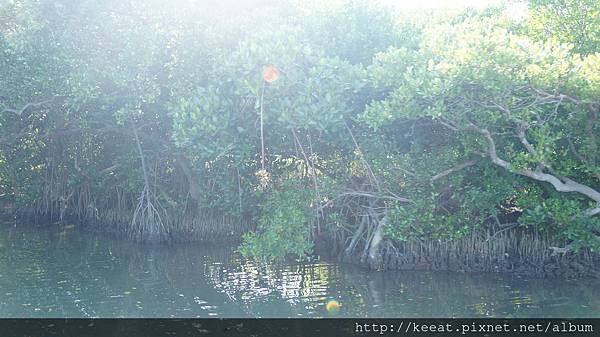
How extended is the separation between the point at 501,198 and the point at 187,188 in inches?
251

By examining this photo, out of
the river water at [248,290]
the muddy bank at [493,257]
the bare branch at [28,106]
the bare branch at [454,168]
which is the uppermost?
the bare branch at [28,106]

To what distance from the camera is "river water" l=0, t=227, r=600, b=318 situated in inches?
330

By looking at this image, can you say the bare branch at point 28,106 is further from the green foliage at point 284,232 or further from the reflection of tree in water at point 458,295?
the reflection of tree in water at point 458,295

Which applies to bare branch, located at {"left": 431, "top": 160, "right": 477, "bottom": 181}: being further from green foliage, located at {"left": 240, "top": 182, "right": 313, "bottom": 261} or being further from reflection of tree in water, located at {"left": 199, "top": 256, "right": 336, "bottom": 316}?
reflection of tree in water, located at {"left": 199, "top": 256, "right": 336, "bottom": 316}

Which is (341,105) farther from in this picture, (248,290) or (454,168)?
(248,290)

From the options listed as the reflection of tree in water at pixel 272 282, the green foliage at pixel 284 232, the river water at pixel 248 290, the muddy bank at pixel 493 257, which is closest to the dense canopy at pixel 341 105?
the green foliage at pixel 284 232

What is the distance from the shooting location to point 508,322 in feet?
25.7

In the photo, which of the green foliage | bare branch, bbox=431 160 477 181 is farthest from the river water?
bare branch, bbox=431 160 477 181

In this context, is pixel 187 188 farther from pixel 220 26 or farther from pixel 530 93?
pixel 530 93

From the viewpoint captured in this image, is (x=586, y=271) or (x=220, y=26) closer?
(x=586, y=271)

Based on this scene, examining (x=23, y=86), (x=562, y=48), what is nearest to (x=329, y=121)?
(x=562, y=48)

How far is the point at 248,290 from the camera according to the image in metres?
9.44

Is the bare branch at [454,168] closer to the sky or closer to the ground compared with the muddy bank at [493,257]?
closer to the sky

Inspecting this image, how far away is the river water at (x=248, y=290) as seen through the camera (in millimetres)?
8383
